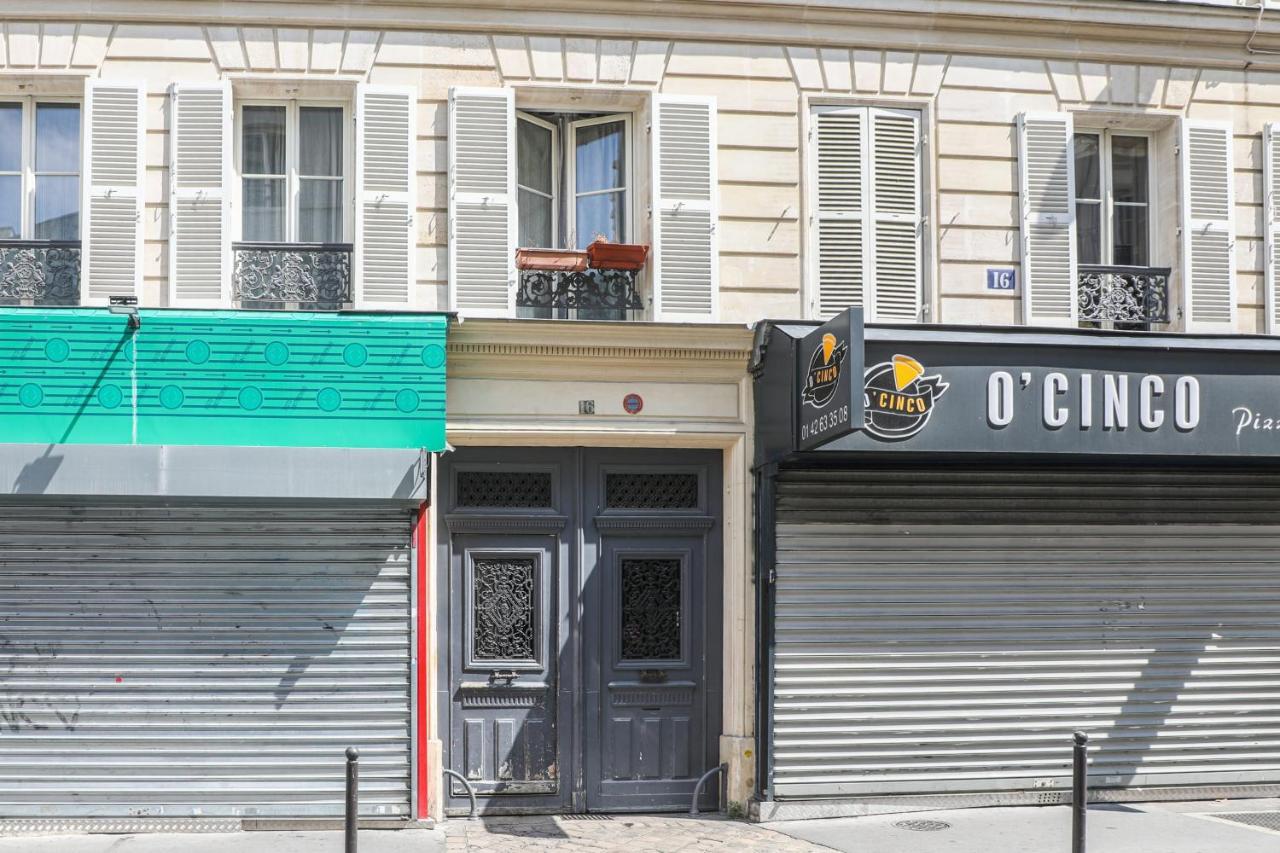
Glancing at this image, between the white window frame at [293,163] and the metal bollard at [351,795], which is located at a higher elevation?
the white window frame at [293,163]

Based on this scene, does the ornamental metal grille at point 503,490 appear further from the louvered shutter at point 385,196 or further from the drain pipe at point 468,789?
the drain pipe at point 468,789

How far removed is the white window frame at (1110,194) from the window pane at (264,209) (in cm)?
628

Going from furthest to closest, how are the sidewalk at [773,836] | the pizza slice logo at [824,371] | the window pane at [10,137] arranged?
the window pane at [10,137], the sidewalk at [773,836], the pizza slice logo at [824,371]

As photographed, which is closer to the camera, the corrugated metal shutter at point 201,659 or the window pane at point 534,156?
the corrugated metal shutter at point 201,659

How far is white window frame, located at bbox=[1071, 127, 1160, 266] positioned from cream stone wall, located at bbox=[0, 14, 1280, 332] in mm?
112

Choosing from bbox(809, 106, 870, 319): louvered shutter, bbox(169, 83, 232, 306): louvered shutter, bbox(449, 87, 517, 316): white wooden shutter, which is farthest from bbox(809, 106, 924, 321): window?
bbox(169, 83, 232, 306): louvered shutter

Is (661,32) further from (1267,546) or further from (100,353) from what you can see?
(1267,546)

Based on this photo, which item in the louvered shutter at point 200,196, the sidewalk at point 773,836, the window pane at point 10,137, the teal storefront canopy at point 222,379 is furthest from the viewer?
the window pane at point 10,137

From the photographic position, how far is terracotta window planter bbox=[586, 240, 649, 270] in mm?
11016

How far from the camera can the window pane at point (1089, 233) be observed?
11.9m

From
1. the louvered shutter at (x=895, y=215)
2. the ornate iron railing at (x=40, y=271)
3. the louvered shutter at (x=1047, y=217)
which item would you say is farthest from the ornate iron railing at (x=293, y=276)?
the louvered shutter at (x=1047, y=217)

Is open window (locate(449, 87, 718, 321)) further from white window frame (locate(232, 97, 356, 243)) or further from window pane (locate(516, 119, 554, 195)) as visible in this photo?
white window frame (locate(232, 97, 356, 243))

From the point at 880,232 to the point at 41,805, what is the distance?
7.43 m

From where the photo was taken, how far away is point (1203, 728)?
1153 cm
